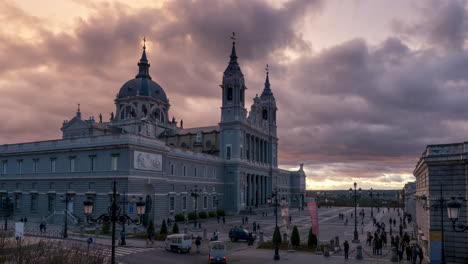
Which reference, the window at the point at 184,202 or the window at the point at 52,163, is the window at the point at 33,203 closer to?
the window at the point at 52,163

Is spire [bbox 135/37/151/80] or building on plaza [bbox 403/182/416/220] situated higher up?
spire [bbox 135/37/151/80]

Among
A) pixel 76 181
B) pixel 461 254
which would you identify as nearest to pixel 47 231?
pixel 76 181

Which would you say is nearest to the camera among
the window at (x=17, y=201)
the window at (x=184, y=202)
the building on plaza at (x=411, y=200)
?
the window at (x=17, y=201)

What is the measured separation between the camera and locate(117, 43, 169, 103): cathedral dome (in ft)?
335

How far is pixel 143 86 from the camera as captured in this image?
336 ft

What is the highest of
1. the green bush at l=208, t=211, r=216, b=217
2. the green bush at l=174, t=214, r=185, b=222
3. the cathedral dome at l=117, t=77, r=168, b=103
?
the cathedral dome at l=117, t=77, r=168, b=103

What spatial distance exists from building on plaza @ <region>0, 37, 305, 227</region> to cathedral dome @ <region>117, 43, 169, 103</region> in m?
0.25

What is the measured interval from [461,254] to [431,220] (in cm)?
285

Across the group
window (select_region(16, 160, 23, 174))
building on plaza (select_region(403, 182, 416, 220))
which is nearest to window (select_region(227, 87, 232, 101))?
building on plaza (select_region(403, 182, 416, 220))

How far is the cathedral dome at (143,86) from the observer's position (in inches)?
4021

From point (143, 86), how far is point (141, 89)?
101 cm

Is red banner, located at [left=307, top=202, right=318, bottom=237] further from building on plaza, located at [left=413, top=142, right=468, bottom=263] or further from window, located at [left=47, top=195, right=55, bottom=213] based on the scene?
window, located at [left=47, top=195, right=55, bottom=213]

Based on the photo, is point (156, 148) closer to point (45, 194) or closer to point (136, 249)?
point (45, 194)

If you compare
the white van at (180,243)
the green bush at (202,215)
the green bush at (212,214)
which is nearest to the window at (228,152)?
the green bush at (212,214)
